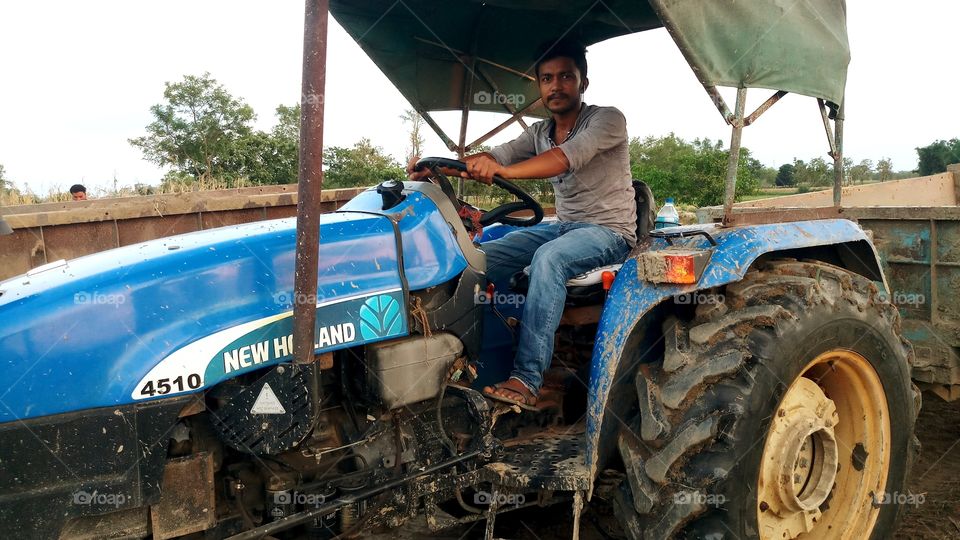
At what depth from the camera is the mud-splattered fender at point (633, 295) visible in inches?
101

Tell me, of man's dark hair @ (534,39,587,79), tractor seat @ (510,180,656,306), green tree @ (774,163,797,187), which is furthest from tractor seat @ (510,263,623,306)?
green tree @ (774,163,797,187)

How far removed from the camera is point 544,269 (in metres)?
2.84

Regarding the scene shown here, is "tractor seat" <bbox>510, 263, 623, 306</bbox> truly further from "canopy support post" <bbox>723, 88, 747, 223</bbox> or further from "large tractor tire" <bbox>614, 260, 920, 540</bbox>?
"canopy support post" <bbox>723, 88, 747, 223</bbox>

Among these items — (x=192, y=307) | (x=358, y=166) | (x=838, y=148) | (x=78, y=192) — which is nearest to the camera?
(x=192, y=307)

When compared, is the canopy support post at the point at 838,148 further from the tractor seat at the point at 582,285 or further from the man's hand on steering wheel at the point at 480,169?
the man's hand on steering wheel at the point at 480,169

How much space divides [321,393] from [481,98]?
2838 mm

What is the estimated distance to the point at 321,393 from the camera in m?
2.26

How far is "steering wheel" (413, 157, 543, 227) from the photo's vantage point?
2900 millimetres

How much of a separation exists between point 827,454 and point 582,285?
1224mm

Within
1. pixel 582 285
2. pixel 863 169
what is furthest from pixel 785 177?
pixel 582 285

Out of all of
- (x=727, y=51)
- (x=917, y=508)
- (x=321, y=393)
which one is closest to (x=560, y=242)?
(x=727, y=51)

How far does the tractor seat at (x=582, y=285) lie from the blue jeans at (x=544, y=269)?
3cm

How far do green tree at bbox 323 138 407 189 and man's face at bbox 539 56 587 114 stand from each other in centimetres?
1756

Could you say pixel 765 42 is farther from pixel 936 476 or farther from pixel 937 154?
pixel 937 154
